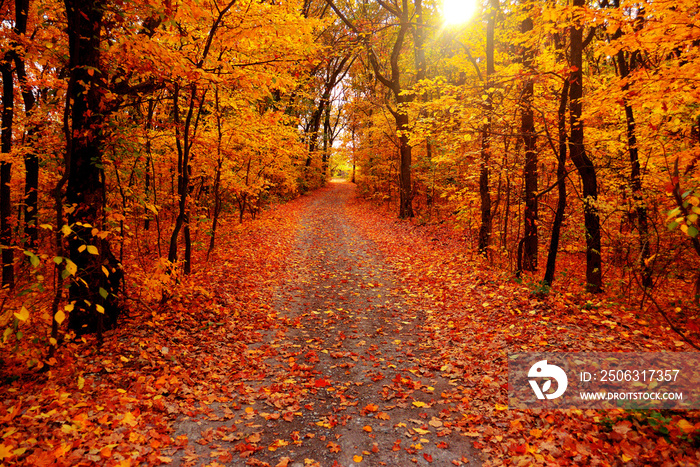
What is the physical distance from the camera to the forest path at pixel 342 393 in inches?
160

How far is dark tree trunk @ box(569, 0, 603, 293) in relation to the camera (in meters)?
7.40

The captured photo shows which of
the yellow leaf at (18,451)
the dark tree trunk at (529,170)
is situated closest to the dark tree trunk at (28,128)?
the yellow leaf at (18,451)

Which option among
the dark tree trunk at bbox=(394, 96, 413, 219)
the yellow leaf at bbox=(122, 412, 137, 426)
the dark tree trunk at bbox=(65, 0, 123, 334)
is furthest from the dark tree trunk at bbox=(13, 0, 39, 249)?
the dark tree trunk at bbox=(394, 96, 413, 219)

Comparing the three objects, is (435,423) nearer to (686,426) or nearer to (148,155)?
(686,426)

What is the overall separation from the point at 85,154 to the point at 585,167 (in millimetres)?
10103

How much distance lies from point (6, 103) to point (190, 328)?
7935 millimetres

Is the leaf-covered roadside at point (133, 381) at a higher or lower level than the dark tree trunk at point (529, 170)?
lower

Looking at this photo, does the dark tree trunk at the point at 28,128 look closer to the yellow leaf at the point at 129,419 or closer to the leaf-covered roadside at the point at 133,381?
the leaf-covered roadside at the point at 133,381

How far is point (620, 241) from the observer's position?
8781 millimetres

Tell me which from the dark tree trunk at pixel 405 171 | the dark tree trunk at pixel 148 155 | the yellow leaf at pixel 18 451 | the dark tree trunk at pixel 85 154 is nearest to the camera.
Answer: the yellow leaf at pixel 18 451

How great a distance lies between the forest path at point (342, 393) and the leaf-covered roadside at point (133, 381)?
42cm

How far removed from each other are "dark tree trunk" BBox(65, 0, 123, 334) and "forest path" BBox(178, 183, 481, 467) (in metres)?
3.00

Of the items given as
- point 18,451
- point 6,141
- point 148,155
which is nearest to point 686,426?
point 18,451

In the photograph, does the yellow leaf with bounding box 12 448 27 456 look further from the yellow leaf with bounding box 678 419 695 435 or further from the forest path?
the yellow leaf with bounding box 678 419 695 435
